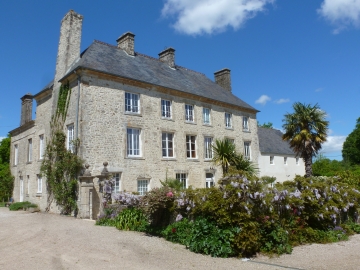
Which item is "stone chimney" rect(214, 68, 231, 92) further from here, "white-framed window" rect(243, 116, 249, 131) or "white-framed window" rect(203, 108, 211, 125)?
"white-framed window" rect(203, 108, 211, 125)

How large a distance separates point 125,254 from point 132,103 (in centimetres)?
1064

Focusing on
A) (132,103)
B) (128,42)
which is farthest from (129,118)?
(128,42)

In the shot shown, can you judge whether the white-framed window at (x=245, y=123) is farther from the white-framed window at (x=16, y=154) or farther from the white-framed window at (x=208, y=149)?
the white-framed window at (x=16, y=154)

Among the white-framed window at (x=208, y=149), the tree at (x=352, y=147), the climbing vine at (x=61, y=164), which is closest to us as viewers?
the climbing vine at (x=61, y=164)

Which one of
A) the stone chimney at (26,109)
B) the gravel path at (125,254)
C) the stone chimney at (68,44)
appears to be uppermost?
the stone chimney at (68,44)

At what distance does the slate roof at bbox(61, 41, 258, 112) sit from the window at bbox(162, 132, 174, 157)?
117 inches

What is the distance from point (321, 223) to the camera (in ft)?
30.2

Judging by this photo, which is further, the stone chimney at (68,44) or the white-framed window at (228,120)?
the white-framed window at (228,120)

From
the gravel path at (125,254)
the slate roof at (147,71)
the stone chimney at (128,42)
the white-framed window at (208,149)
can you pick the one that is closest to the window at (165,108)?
the slate roof at (147,71)

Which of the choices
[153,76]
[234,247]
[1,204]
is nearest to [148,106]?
[153,76]

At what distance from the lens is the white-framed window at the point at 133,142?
16188 mm

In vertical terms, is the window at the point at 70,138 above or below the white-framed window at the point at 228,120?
below

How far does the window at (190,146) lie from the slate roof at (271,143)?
30.9ft

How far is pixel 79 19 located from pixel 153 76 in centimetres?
513
